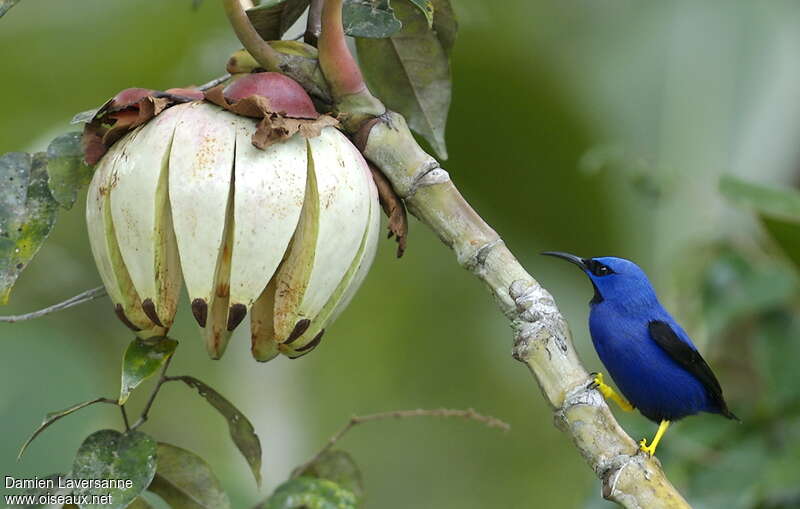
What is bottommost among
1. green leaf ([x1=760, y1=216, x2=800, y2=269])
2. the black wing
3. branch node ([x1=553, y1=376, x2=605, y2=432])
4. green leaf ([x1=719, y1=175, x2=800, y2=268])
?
green leaf ([x1=760, y1=216, x2=800, y2=269])

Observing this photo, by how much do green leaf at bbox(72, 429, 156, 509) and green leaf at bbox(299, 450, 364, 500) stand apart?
0.27m

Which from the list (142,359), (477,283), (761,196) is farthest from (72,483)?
(477,283)

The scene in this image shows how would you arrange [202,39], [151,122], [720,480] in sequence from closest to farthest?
[151,122] → [720,480] → [202,39]

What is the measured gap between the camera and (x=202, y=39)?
2090mm

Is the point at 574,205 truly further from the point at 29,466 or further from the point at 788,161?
the point at 29,466

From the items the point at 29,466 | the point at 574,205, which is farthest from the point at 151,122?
the point at 574,205

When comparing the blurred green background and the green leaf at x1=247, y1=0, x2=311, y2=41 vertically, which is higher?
the green leaf at x1=247, y1=0, x2=311, y2=41

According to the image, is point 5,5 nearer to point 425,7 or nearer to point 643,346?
point 425,7

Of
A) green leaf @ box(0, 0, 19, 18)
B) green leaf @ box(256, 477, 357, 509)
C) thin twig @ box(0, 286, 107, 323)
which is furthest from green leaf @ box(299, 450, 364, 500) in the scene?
green leaf @ box(0, 0, 19, 18)

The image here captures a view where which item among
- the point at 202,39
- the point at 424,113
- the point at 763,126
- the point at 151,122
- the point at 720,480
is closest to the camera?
the point at 151,122

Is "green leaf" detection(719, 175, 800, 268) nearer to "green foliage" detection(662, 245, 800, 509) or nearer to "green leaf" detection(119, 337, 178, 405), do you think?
"green foliage" detection(662, 245, 800, 509)

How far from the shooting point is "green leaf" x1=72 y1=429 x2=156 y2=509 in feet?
2.95

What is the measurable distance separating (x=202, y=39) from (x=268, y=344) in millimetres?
1365

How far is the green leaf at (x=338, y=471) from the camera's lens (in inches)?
45.9
